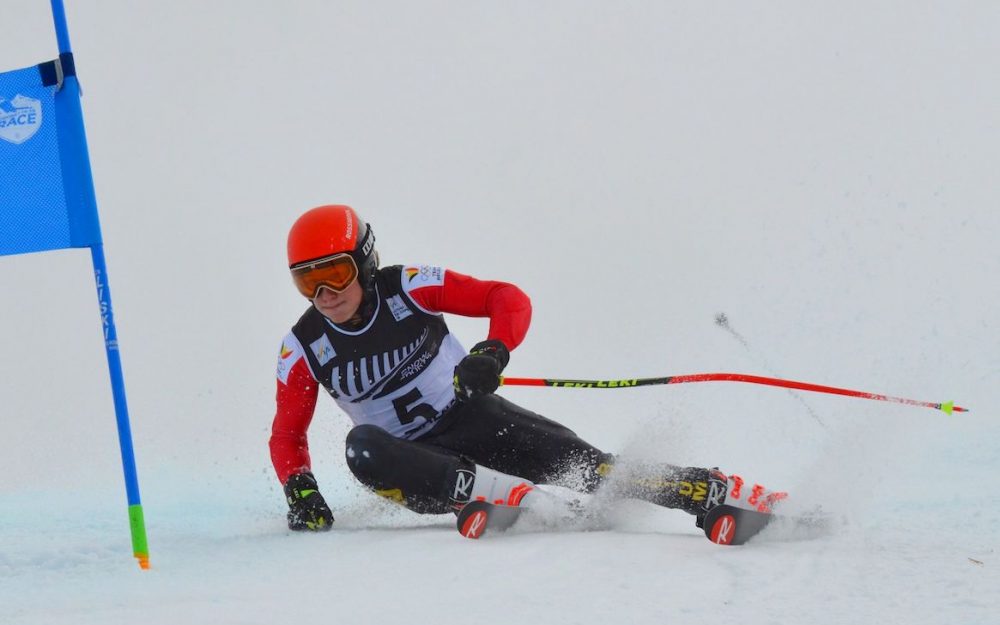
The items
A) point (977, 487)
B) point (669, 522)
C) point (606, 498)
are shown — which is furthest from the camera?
point (977, 487)

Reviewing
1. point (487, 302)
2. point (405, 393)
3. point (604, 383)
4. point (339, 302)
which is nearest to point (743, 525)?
point (604, 383)

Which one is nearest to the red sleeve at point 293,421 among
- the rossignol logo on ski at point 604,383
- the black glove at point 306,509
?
the black glove at point 306,509

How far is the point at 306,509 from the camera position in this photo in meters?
3.13

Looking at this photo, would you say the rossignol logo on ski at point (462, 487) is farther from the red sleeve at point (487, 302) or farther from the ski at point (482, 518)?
the red sleeve at point (487, 302)

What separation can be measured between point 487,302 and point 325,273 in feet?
1.84

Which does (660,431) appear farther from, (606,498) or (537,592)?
(537,592)

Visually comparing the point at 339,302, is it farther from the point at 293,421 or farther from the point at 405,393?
the point at 293,421

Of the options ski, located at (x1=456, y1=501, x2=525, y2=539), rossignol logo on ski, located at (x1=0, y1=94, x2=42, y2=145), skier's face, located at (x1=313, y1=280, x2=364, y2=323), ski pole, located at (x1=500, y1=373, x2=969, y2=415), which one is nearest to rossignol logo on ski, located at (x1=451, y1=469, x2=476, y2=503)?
ski, located at (x1=456, y1=501, x2=525, y2=539)

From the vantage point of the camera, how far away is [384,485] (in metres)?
2.96

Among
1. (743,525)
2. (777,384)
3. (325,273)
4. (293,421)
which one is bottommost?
(743,525)

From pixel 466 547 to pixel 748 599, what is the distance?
842 millimetres

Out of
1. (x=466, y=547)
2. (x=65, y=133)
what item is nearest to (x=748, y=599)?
(x=466, y=547)

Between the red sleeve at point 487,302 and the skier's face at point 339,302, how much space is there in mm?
226

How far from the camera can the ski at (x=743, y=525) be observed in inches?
95.4
